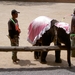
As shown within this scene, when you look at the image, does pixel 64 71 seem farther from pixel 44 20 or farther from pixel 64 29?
pixel 44 20

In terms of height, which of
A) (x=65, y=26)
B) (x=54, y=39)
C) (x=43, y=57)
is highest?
(x=65, y=26)

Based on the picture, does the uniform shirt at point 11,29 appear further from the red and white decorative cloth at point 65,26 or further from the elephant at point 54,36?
the red and white decorative cloth at point 65,26

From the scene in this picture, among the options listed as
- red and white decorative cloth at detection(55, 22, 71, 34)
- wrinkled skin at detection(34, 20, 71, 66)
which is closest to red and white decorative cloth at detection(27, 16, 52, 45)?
wrinkled skin at detection(34, 20, 71, 66)

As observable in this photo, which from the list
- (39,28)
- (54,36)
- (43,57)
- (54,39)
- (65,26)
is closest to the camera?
(65,26)

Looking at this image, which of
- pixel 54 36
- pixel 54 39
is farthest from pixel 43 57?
pixel 54 36

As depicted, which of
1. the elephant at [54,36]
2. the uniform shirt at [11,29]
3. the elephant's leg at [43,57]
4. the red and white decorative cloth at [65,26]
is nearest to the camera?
the red and white decorative cloth at [65,26]

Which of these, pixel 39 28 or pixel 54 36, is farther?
pixel 39 28

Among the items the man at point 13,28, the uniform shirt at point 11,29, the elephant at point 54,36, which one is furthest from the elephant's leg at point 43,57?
the uniform shirt at point 11,29

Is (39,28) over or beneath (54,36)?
over

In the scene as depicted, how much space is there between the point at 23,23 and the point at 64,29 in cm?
700

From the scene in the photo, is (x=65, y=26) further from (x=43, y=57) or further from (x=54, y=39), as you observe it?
(x=43, y=57)

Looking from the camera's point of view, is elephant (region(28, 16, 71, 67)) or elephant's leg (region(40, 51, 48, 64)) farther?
elephant's leg (region(40, 51, 48, 64))

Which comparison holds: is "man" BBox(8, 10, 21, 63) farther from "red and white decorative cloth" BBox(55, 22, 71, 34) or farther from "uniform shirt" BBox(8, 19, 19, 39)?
"red and white decorative cloth" BBox(55, 22, 71, 34)

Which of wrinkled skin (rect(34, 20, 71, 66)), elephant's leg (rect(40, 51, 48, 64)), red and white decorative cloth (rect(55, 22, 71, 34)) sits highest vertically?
red and white decorative cloth (rect(55, 22, 71, 34))
